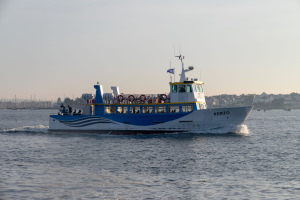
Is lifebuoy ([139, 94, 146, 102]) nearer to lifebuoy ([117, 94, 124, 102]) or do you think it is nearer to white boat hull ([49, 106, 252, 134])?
lifebuoy ([117, 94, 124, 102])

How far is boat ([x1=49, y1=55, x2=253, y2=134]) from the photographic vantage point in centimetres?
4397

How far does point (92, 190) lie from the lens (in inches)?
771

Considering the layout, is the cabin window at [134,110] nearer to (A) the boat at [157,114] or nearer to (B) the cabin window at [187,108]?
(A) the boat at [157,114]

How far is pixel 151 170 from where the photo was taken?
24.7m

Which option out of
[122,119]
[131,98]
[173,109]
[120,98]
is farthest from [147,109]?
[120,98]

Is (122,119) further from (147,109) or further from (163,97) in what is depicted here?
(163,97)

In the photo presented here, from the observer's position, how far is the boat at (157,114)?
44.0 metres

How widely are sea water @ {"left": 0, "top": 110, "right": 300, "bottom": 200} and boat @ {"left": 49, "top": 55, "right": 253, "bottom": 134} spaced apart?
14.4ft

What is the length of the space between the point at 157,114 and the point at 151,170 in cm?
2111

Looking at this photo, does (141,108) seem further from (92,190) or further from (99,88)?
(92,190)

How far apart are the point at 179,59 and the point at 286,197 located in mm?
32389

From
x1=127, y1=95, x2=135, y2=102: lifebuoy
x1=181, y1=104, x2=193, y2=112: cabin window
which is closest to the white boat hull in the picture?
x1=181, y1=104, x2=193, y2=112: cabin window

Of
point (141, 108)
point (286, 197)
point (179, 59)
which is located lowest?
point (286, 197)

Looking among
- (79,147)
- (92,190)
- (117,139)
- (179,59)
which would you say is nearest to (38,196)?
(92,190)
